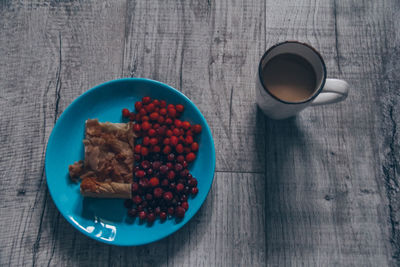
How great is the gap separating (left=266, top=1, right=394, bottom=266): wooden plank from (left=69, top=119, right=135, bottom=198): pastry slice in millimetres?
477

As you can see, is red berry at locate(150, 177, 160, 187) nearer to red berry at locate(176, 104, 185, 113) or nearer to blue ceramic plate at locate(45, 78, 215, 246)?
blue ceramic plate at locate(45, 78, 215, 246)

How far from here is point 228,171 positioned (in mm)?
1118

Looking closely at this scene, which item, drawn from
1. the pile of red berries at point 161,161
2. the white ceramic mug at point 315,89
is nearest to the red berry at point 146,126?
the pile of red berries at point 161,161

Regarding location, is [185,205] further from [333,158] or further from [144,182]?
[333,158]

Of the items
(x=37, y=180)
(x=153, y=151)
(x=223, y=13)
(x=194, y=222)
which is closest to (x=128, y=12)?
(x=223, y=13)

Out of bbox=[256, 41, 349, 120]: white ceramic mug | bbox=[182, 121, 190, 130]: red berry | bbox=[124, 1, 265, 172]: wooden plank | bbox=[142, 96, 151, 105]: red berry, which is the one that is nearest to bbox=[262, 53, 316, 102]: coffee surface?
bbox=[256, 41, 349, 120]: white ceramic mug

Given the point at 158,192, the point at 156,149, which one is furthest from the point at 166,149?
the point at 158,192

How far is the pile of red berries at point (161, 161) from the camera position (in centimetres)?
102

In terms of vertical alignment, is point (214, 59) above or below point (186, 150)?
above

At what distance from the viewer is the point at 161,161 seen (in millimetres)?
1043

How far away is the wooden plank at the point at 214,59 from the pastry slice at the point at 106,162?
0.25 meters

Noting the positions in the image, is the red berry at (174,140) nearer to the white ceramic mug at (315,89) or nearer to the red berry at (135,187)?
the red berry at (135,187)

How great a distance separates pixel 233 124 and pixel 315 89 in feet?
0.99

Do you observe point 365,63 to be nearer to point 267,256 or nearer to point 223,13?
point 223,13
